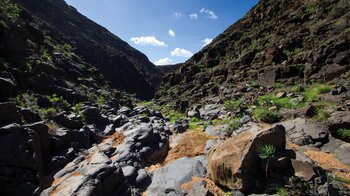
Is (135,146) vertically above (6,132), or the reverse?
(6,132)

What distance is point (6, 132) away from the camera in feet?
26.3

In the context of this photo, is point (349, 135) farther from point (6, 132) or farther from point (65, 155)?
point (6, 132)

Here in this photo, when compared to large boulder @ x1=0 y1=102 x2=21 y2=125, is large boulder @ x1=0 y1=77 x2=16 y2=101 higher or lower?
higher

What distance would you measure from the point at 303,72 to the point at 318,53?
1.87m

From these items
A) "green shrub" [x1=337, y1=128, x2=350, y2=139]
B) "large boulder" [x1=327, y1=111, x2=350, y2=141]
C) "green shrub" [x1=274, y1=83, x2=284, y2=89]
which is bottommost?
"green shrub" [x1=337, y1=128, x2=350, y2=139]

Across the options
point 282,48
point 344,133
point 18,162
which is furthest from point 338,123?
point 282,48

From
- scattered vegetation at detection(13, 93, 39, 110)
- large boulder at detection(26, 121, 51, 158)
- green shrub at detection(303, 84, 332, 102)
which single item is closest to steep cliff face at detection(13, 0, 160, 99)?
scattered vegetation at detection(13, 93, 39, 110)

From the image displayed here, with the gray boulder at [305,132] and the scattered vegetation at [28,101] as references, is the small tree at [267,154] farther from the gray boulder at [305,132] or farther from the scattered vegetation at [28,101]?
the scattered vegetation at [28,101]

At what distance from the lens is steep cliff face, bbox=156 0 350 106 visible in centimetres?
1861

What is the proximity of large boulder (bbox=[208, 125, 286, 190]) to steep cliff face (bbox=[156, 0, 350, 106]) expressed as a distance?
12.5 meters

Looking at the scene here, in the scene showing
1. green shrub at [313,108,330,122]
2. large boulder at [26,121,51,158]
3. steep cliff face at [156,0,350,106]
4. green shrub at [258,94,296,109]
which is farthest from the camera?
steep cliff face at [156,0,350,106]

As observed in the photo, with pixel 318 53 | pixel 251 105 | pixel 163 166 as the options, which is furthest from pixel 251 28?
pixel 163 166

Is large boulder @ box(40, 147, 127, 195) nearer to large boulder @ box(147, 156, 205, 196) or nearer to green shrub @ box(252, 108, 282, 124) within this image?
large boulder @ box(147, 156, 205, 196)

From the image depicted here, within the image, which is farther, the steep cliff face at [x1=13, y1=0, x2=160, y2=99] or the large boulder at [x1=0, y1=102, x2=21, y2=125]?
the steep cliff face at [x1=13, y1=0, x2=160, y2=99]
